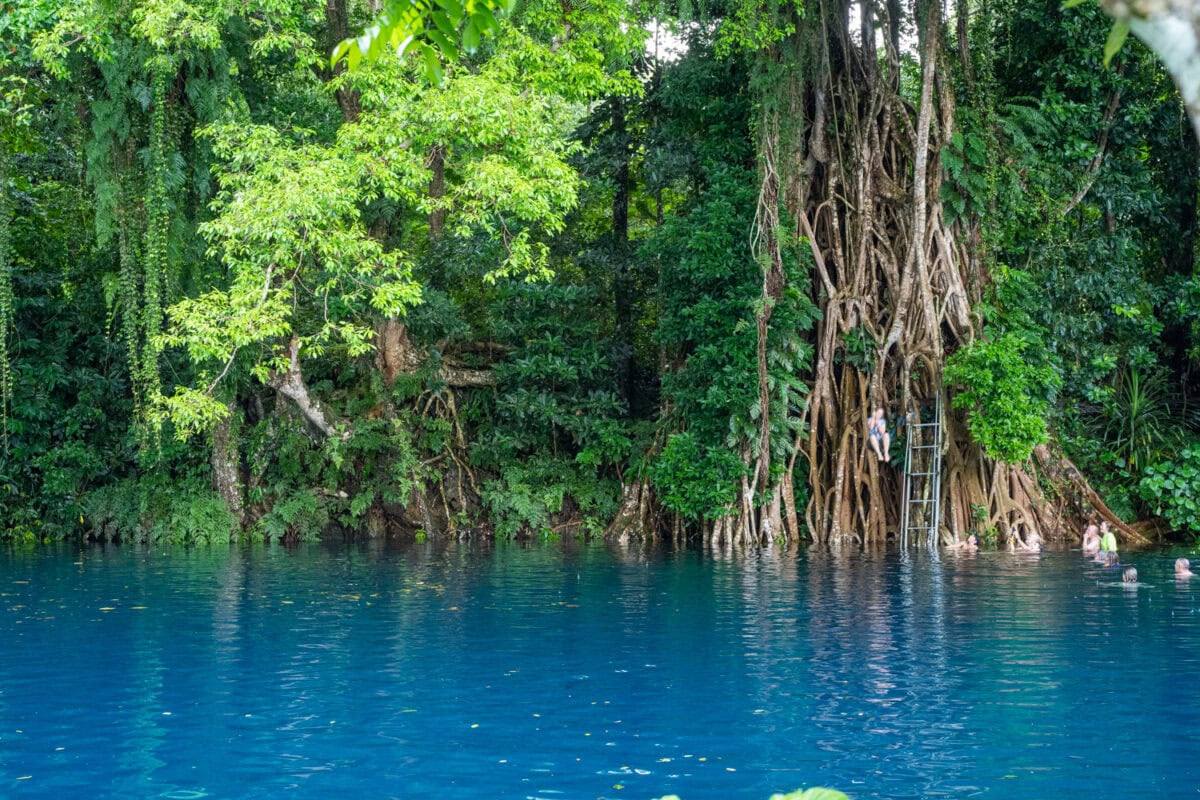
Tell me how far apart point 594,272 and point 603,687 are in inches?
669

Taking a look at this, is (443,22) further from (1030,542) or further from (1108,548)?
(1030,542)

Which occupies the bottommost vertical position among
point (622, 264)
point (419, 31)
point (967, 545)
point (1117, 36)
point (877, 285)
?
point (967, 545)

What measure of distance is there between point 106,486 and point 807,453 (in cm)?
1249

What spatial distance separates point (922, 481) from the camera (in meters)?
20.5

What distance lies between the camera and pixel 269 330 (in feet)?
57.4

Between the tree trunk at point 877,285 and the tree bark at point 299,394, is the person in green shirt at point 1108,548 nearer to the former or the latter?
the tree trunk at point 877,285

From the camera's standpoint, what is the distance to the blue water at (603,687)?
6340 mm

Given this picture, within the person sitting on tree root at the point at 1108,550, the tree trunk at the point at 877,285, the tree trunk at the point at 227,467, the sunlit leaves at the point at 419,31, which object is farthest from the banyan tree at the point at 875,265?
the sunlit leaves at the point at 419,31

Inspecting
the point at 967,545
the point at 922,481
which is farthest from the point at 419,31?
the point at 922,481

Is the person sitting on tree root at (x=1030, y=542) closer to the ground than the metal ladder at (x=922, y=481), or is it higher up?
closer to the ground

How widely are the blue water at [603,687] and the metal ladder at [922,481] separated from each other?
14.3 ft

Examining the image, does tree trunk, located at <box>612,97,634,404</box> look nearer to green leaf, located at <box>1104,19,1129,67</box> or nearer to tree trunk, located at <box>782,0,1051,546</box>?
tree trunk, located at <box>782,0,1051,546</box>

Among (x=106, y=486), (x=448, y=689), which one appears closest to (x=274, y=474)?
(x=106, y=486)

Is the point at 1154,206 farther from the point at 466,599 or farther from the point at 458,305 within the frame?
the point at 466,599
